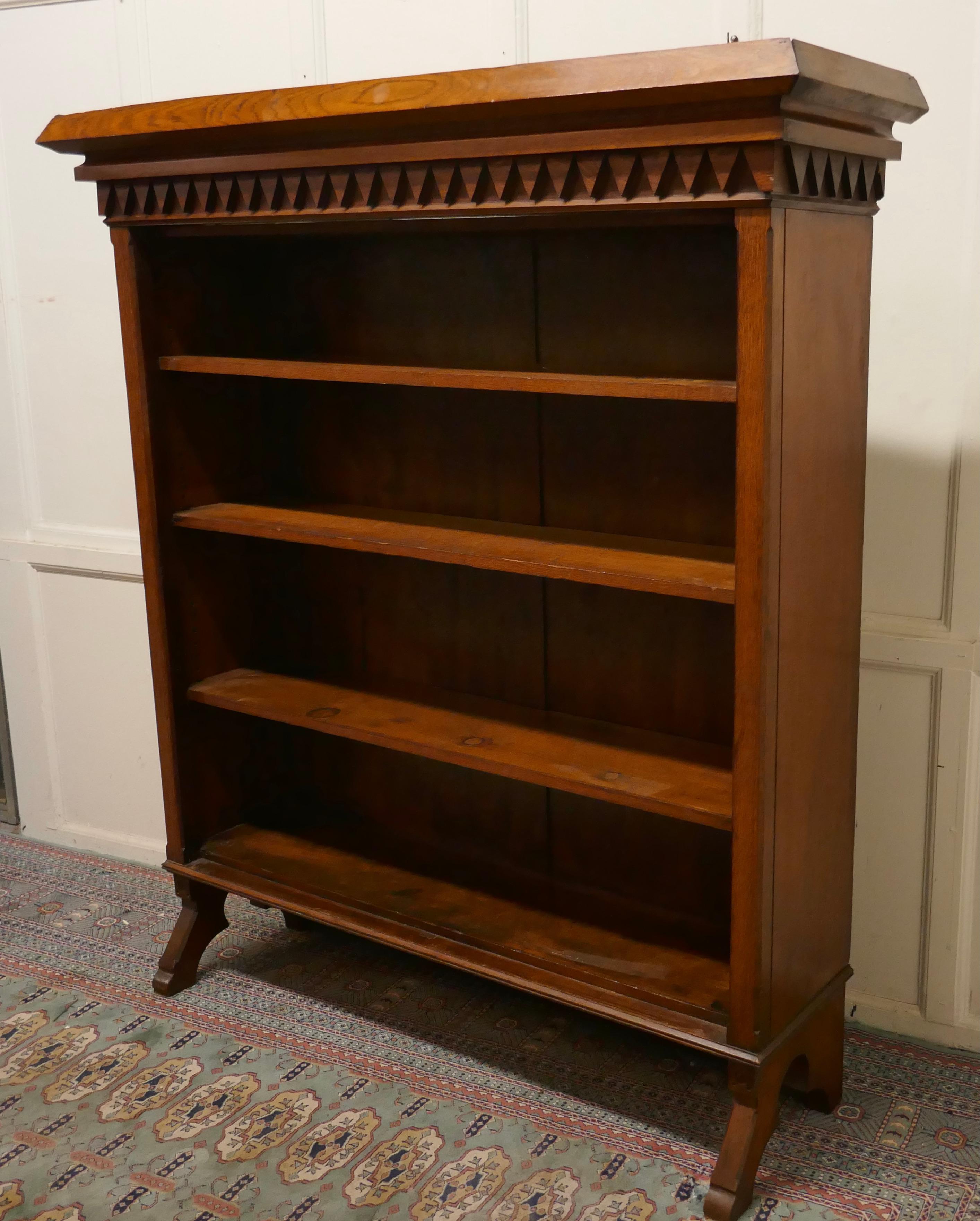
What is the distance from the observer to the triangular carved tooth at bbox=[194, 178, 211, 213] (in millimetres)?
2326

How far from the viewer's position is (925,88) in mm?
2207

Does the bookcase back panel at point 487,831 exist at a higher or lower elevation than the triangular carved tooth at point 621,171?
lower

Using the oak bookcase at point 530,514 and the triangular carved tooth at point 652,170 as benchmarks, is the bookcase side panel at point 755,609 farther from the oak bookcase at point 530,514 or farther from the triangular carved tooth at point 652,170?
the triangular carved tooth at point 652,170

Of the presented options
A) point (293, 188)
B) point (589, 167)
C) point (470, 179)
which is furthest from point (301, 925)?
point (589, 167)

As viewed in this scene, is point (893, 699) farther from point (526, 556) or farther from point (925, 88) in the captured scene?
point (925, 88)

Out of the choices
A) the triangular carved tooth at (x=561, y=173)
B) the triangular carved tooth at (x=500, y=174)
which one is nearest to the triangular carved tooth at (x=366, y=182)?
the triangular carved tooth at (x=500, y=174)

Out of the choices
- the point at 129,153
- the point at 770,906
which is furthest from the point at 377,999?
the point at 129,153

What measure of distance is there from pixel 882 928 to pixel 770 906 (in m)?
0.63

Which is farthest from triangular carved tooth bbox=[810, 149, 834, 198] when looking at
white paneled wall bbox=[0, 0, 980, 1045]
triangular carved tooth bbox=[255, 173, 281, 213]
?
triangular carved tooth bbox=[255, 173, 281, 213]

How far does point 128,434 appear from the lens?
3.23 metres

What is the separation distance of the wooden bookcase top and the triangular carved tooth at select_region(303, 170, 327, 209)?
0.15ft

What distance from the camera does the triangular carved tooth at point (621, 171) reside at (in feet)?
6.03

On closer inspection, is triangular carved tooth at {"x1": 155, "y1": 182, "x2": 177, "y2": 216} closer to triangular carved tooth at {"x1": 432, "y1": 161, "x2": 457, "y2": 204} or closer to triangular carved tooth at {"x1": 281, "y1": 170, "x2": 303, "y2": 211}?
triangular carved tooth at {"x1": 281, "y1": 170, "x2": 303, "y2": 211}

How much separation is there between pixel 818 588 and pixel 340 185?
1.02 metres
